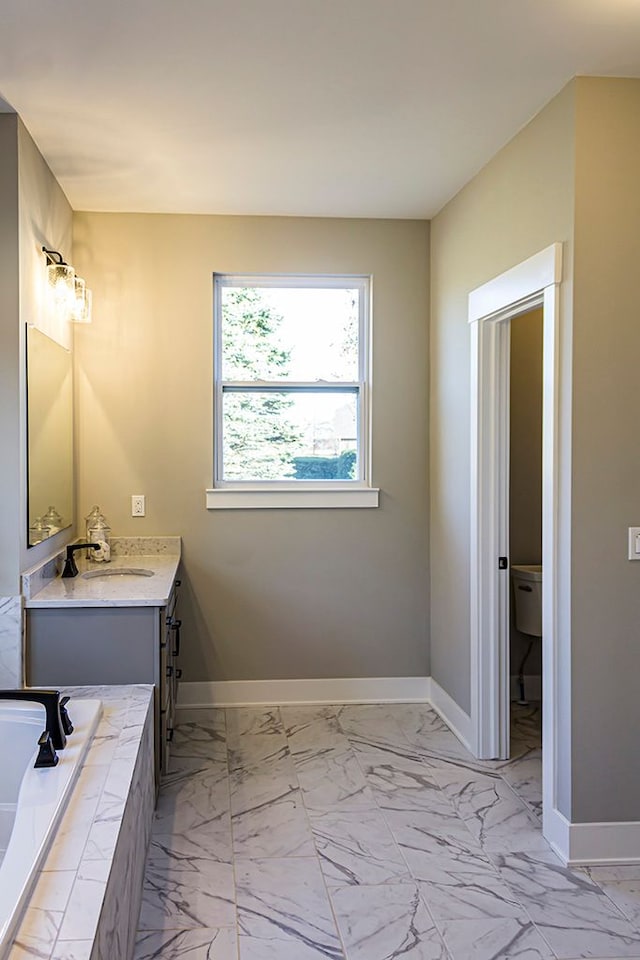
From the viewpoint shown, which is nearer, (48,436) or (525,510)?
(48,436)

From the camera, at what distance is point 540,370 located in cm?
455

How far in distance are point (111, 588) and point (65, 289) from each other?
1.34 meters

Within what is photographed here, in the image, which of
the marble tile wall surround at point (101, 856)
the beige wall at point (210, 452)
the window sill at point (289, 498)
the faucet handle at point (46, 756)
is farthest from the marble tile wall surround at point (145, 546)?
the faucet handle at point (46, 756)

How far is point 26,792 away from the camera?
2107mm

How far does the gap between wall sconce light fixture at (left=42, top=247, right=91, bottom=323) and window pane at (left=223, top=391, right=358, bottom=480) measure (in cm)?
97

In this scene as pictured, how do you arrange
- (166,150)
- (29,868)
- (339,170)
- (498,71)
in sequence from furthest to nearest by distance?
(339,170) < (166,150) < (498,71) < (29,868)

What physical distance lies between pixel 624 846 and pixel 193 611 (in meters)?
2.43

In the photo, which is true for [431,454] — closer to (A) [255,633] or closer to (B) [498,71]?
(A) [255,633]

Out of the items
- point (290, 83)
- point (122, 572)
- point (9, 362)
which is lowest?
point (122, 572)

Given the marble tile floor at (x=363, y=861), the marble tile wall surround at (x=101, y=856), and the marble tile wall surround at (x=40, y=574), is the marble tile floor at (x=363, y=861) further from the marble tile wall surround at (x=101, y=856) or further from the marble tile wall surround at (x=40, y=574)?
the marble tile wall surround at (x=40, y=574)

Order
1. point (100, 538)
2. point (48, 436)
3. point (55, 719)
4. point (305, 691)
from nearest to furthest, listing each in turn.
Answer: point (55, 719) → point (48, 436) → point (100, 538) → point (305, 691)

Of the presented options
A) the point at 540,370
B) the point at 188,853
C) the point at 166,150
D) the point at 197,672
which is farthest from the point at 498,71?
the point at 197,672

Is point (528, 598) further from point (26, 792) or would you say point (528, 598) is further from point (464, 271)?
point (26, 792)

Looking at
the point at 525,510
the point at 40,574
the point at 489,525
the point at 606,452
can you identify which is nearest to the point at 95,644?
the point at 40,574
